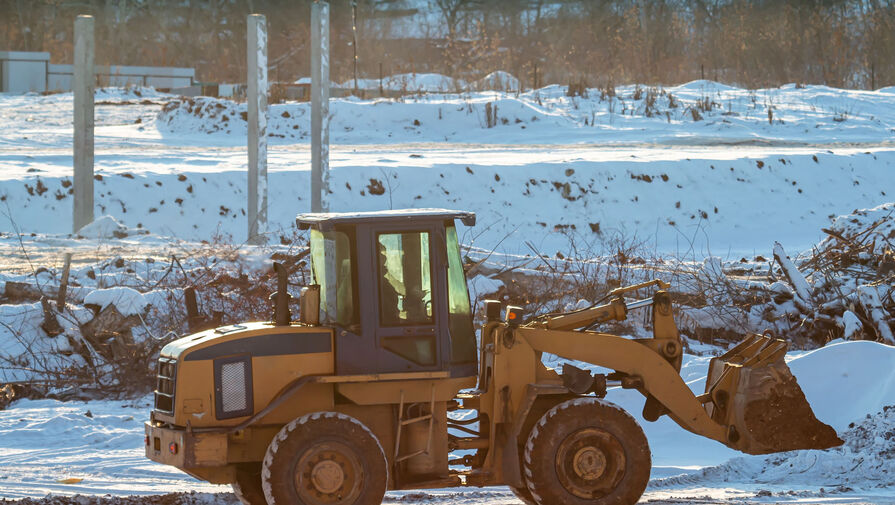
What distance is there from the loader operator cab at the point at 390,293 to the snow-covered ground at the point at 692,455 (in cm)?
142

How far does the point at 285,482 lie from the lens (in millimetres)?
6539

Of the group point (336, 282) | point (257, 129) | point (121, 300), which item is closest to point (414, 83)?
point (257, 129)

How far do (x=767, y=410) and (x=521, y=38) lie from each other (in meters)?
51.8

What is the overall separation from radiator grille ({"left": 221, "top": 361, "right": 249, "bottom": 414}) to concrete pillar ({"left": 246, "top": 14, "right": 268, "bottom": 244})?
8.88 metres

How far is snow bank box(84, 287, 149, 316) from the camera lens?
12.1 meters

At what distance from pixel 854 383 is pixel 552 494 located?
12.2 ft

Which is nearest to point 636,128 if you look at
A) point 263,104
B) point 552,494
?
point 263,104

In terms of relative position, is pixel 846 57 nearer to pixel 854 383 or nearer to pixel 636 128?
pixel 636 128

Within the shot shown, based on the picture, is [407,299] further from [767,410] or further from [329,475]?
[767,410]

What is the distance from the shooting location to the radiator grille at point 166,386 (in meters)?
6.72

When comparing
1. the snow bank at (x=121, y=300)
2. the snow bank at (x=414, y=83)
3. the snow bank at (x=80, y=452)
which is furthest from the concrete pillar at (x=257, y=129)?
the snow bank at (x=414, y=83)

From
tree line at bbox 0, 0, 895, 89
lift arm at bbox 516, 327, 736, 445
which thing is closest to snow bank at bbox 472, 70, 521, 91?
tree line at bbox 0, 0, 895, 89

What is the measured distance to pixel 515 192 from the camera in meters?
18.8

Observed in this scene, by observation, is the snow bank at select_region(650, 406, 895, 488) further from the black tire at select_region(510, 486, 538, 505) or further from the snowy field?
the black tire at select_region(510, 486, 538, 505)
